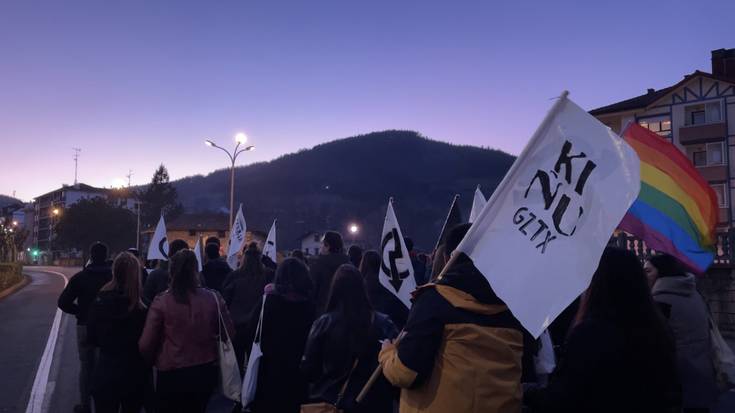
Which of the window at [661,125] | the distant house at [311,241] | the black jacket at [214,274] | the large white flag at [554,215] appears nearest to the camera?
the large white flag at [554,215]

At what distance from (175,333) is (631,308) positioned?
3371mm

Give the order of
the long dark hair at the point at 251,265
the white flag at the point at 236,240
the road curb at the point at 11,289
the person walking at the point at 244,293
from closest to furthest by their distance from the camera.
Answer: the person walking at the point at 244,293, the long dark hair at the point at 251,265, the white flag at the point at 236,240, the road curb at the point at 11,289

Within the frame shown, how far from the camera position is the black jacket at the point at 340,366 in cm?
413

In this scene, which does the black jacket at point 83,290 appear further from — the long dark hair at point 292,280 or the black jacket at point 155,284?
the long dark hair at point 292,280

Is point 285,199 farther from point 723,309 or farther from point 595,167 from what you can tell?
point 595,167

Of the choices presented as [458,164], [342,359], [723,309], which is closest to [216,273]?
[342,359]

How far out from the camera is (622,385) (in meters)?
2.81

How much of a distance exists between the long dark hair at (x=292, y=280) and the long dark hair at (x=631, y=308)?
8.43ft

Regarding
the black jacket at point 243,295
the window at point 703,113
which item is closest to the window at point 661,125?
the window at point 703,113

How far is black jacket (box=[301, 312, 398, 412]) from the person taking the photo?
4133 mm

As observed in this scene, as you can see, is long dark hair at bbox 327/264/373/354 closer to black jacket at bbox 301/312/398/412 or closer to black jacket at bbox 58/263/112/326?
black jacket at bbox 301/312/398/412

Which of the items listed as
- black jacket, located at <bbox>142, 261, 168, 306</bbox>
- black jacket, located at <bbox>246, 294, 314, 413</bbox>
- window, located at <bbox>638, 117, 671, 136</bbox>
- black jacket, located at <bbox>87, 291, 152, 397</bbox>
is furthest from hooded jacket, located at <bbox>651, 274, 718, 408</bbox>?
window, located at <bbox>638, 117, 671, 136</bbox>

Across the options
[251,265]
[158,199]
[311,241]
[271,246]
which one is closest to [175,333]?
[251,265]

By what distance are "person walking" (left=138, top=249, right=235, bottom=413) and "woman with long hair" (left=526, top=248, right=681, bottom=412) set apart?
113 inches
